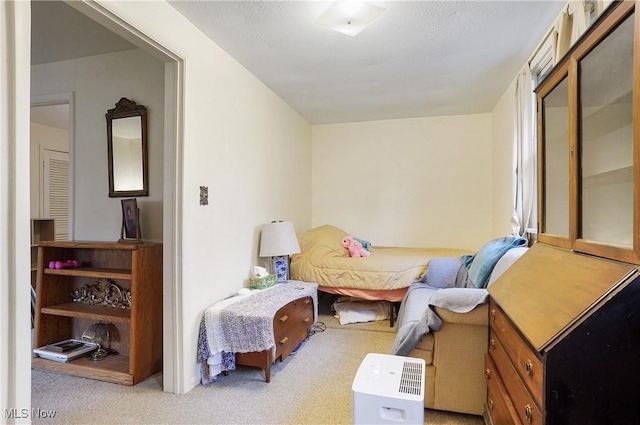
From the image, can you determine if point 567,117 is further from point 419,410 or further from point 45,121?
point 45,121

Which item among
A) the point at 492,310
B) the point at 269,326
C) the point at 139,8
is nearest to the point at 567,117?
the point at 492,310

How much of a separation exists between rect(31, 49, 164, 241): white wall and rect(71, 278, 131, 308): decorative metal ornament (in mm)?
388

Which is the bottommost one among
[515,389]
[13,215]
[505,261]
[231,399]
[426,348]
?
[231,399]

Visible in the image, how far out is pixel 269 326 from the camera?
2178 millimetres

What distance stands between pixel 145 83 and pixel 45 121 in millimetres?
3071

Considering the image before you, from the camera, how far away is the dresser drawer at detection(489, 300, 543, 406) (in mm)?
1021

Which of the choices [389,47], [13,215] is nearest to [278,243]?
[389,47]

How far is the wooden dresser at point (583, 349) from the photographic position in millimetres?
881

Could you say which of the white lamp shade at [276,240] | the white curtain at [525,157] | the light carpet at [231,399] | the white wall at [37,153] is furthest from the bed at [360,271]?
the white wall at [37,153]

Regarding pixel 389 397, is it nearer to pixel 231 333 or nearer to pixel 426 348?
pixel 426 348

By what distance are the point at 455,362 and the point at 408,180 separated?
3055 mm

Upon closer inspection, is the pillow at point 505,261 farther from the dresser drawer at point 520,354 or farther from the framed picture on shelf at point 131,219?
the framed picture on shelf at point 131,219

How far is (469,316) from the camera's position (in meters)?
1.77

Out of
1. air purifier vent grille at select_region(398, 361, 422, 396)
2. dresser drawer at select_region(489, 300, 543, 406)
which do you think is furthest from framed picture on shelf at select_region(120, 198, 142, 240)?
dresser drawer at select_region(489, 300, 543, 406)
